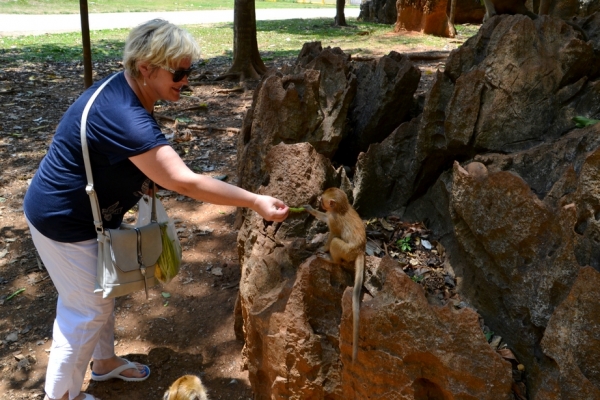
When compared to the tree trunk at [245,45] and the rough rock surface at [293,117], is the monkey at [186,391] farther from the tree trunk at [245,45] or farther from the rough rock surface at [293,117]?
the tree trunk at [245,45]

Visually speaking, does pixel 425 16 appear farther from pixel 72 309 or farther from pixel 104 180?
pixel 72 309

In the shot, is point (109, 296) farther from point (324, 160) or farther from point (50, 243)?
point (324, 160)

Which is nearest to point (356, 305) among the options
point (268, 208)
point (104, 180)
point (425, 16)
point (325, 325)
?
point (325, 325)

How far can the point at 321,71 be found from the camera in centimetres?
558

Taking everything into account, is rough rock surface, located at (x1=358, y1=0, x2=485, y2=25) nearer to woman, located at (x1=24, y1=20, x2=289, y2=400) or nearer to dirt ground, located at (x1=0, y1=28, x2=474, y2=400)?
dirt ground, located at (x1=0, y1=28, x2=474, y2=400)

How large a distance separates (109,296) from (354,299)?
1.54 m

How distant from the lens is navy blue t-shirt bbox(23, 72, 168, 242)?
299 centimetres

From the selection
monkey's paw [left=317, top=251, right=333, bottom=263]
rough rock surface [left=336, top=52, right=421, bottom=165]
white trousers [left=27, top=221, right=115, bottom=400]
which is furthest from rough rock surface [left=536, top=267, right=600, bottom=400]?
rough rock surface [left=336, top=52, right=421, bottom=165]

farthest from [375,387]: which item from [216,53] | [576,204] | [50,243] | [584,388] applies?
[216,53]

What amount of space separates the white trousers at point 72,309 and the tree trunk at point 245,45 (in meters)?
8.24

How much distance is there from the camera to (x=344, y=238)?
139 inches

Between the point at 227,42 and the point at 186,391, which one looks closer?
the point at 186,391

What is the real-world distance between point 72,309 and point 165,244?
0.72m

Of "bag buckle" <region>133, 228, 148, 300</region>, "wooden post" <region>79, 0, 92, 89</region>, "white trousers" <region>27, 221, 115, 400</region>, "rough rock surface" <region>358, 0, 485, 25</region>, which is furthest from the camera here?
"rough rock surface" <region>358, 0, 485, 25</region>
